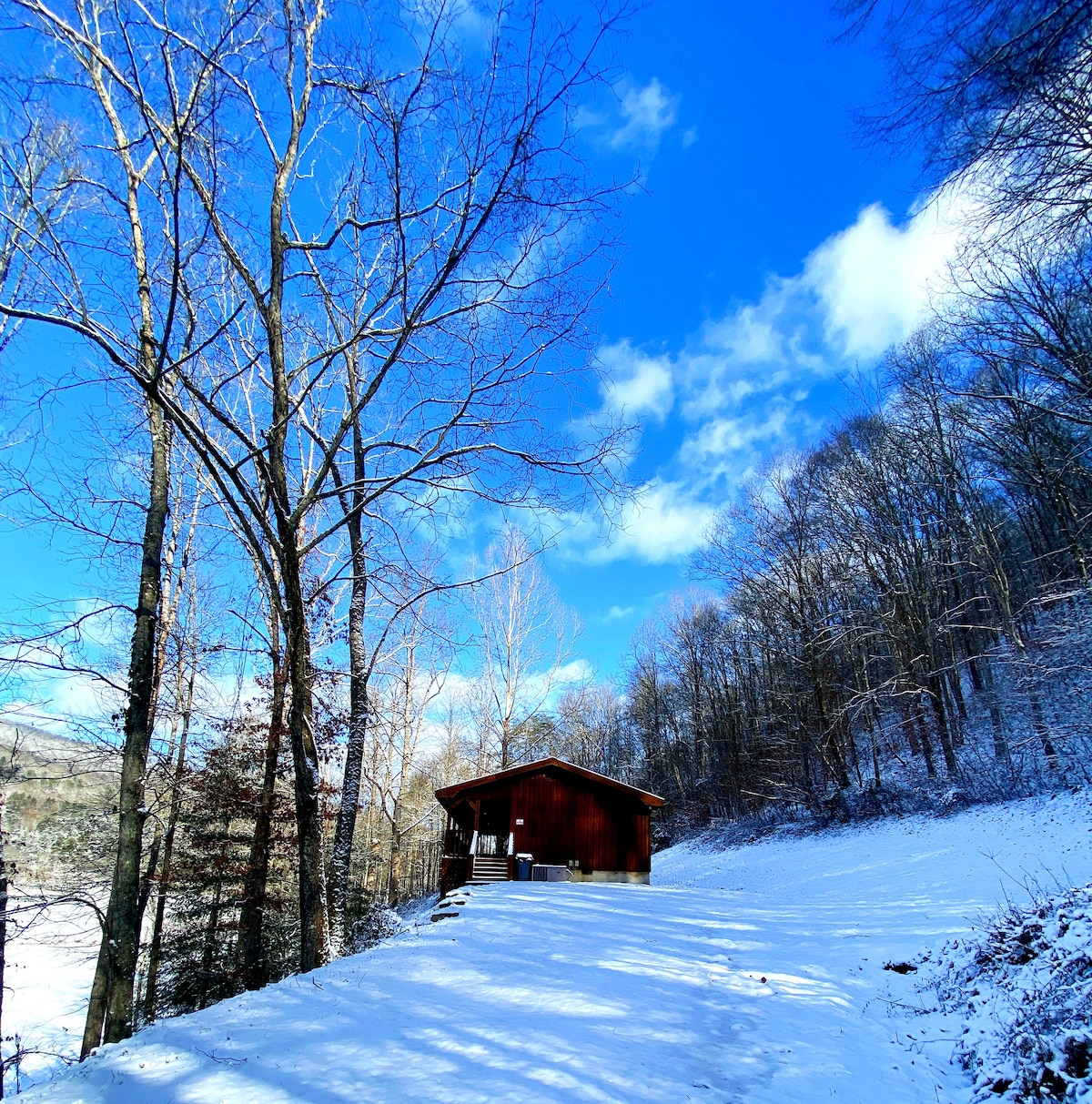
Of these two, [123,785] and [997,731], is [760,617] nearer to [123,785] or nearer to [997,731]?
[997,731]

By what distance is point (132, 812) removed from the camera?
540 centimetres

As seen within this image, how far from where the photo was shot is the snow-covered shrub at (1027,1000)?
2996 millimetres

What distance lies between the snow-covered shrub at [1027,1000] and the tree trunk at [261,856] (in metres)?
9.79

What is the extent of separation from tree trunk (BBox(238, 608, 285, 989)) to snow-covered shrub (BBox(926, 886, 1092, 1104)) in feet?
32.1

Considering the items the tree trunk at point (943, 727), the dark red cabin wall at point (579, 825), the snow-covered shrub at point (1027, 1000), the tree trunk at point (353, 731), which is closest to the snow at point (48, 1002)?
the tree trunk at point (353, 731)

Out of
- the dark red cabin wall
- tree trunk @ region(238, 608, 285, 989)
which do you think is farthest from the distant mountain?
the dark red cabin wall

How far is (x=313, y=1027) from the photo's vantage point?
3912 mm

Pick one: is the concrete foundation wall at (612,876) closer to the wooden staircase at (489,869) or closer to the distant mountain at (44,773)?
the wooden staircase at (489,869)

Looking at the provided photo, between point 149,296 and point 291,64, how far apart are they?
2.42 meters

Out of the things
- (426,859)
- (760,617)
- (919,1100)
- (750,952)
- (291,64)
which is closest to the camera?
(919,1100)

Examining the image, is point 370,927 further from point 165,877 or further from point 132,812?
point 132,812

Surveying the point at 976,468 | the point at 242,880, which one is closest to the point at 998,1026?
the point at 242,880

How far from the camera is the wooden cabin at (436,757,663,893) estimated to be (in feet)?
58.3

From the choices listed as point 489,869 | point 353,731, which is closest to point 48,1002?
point 489,869
